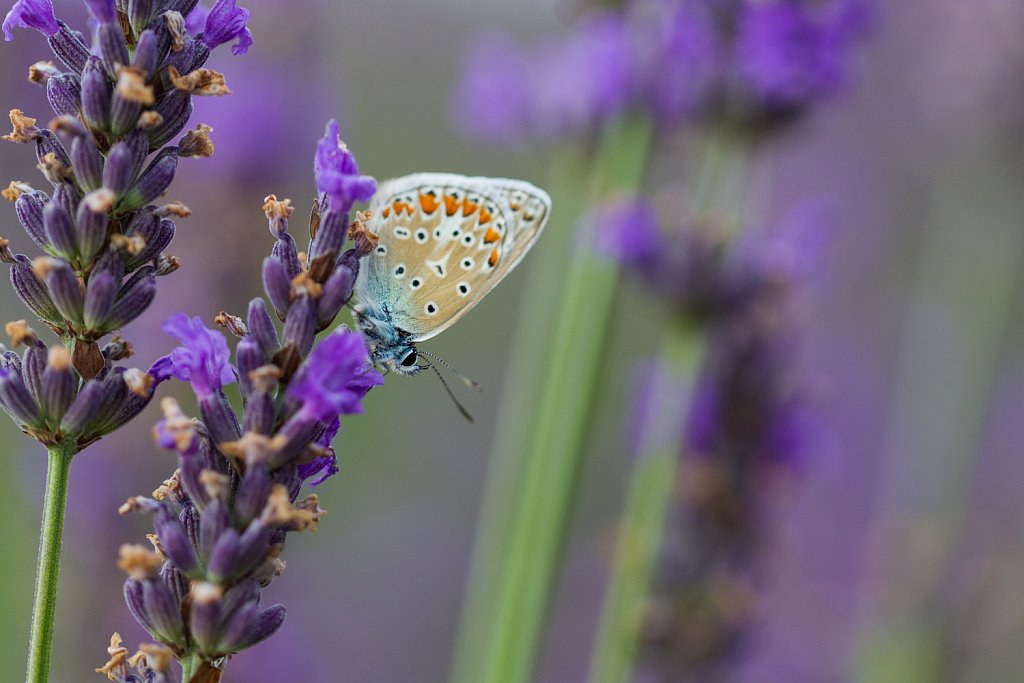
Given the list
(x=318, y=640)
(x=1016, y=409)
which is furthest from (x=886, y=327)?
(x=318, y=640)

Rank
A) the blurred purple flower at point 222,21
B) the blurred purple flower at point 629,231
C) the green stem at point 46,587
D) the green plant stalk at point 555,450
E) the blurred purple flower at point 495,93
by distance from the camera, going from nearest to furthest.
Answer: the green stem at point 46,587
the blurred purple flower at point 222,21
the green plant stalk at point 555,450
the blurred purple flower at point 629,231
the blurred purple flower at point 495,93

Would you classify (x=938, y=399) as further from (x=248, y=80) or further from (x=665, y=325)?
(x=248, y=80)


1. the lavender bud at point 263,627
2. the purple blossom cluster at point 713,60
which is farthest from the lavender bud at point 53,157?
the purple blossom cluster at point 713,60

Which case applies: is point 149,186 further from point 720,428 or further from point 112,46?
point 720,428

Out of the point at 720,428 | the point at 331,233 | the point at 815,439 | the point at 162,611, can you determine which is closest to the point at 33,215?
the point at 331,233

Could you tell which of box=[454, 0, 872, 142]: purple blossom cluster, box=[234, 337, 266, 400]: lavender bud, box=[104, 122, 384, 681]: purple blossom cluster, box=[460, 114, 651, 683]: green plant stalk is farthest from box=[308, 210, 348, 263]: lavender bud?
box=[454, 0, 872, 142]: purple blossom cluster

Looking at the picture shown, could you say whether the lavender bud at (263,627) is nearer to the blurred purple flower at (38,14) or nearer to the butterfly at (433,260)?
the blurred purple flower at (38,14)
